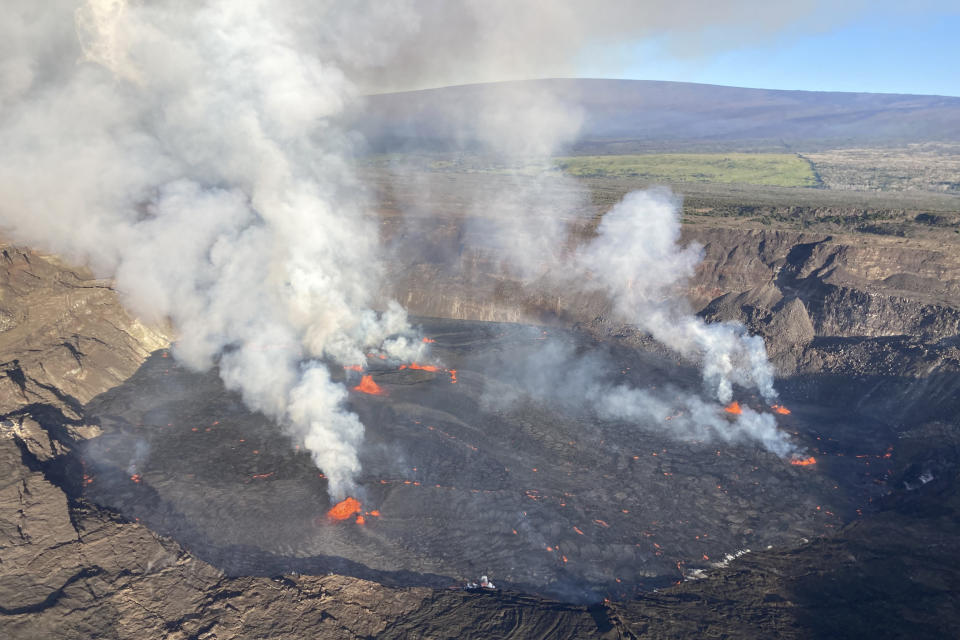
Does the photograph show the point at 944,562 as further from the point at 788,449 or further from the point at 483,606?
the point at 483,606

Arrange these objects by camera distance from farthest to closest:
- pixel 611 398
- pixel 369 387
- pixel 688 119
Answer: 1. pixel 688 119
2. pixel 611 398
3. pixel 369 387

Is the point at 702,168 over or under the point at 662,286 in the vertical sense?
over

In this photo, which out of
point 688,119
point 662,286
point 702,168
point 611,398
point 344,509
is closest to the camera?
point 344,509

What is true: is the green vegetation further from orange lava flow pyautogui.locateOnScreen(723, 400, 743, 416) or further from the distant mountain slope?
orange lava flow pyautogui.locateOnScreen(723, 400, 743, 416)

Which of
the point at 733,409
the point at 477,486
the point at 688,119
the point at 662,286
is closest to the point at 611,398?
the point at 733,409

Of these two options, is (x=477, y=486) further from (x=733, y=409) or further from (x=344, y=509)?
(x=733, y=409)

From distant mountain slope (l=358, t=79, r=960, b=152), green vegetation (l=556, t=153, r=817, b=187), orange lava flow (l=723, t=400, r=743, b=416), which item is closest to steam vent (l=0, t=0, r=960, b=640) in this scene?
orange lava flow (l=723, t=400, r=743, b=416)

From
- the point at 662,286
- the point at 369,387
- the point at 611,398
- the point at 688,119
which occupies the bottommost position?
the point at 611,398
